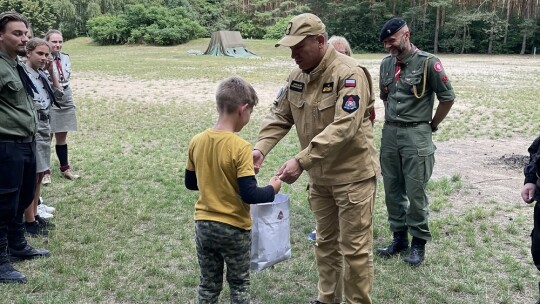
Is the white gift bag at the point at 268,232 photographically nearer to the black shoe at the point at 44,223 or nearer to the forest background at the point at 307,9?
the black shoe at the point at 44,223

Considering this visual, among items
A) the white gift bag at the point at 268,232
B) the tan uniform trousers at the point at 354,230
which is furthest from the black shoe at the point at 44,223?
the tan uniform trousers at the point at 354,230

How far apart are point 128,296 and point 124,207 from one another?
216 cm

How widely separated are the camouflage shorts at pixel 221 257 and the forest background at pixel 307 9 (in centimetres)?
4172

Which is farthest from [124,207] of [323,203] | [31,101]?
[323,203]

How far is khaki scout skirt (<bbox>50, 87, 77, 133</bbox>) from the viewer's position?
653 cm

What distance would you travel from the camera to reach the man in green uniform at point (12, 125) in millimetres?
3752

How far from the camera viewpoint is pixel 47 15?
47.5m

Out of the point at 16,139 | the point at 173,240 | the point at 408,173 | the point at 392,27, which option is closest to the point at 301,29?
the point at 392,27

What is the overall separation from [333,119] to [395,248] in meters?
1.93

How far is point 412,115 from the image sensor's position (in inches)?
163

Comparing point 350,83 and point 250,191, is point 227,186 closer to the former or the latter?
point 250,191

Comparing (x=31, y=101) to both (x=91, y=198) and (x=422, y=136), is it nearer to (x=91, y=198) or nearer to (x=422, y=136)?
(x=91, y=198)

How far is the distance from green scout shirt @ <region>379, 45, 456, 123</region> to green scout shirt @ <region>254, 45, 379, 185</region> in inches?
42.1

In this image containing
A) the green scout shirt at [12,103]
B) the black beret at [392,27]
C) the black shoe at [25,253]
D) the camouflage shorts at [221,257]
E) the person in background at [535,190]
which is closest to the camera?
the camouflage shorts at [221,257]
